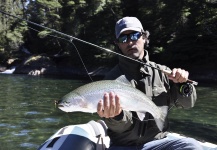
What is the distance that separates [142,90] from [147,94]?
0.09 m

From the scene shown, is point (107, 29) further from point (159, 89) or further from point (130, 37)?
point (159, 89)

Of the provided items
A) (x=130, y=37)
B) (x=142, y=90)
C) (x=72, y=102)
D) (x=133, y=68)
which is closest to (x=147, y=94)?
(x=142, y=90)

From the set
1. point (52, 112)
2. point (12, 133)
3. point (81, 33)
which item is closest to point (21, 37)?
point (81, 33)

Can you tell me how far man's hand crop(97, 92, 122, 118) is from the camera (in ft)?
10.3

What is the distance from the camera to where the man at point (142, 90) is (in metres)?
3.63

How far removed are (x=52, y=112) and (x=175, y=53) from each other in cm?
2312

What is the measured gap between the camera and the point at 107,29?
39.9 metres

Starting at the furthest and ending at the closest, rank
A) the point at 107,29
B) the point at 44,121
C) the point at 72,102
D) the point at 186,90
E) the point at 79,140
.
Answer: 1. the point at 107,29
2. the point at 44,121
3. the point at 79,140
4. the point at 186,90
5. the point at 72,102

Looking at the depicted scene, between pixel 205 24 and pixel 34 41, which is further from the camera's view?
pixel 34 41

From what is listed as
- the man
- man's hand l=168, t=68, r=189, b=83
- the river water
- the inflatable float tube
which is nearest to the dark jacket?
the man

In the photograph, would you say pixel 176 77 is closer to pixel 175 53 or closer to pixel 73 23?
pixel 175 53

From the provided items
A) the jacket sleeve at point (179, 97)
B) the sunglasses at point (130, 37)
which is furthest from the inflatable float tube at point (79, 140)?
the sunglasses at point (130, 37)

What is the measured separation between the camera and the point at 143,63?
12.6 feet

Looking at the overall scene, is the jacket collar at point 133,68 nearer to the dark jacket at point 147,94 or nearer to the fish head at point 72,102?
the dark jacket at point 147,94
